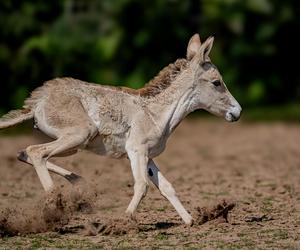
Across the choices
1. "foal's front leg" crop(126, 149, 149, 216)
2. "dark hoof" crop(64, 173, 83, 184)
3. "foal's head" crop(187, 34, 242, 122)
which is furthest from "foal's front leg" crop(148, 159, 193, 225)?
"foal's head" crop(187, 34, 242, 122)

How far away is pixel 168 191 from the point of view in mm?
9367

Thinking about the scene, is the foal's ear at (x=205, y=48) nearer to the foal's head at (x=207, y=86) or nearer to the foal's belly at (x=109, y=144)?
A: the foal's head at (x=207, y=86)

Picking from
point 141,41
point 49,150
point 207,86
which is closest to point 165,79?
point 207,86

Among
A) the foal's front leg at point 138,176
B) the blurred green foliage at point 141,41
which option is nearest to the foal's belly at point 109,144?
the foal's front leg at point 138,176

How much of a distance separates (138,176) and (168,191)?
378mm

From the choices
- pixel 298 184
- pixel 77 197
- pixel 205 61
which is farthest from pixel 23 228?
pixel 298 184

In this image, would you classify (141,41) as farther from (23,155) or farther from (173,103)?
(23,155)

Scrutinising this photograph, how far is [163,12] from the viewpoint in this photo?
21703 millimetres

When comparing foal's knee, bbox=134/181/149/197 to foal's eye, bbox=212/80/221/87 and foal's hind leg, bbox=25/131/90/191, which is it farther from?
foal's eye, bbox=212/80/221/87

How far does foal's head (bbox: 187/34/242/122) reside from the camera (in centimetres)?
984

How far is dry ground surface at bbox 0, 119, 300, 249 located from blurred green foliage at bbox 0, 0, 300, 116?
2579mm

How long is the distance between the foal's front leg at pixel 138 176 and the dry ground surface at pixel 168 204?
18cm

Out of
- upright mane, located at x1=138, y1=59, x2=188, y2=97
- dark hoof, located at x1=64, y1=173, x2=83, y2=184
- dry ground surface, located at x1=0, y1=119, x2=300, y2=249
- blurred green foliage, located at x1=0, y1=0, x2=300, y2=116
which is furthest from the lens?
blurred green foliage, located at x1=0, y1=0, x2=300, y2=116

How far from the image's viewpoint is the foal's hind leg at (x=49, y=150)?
9031 mm
